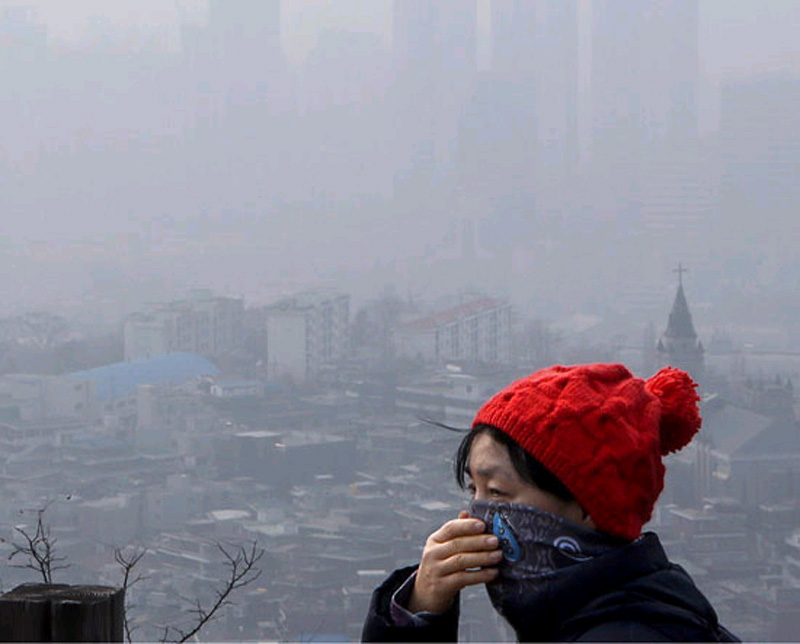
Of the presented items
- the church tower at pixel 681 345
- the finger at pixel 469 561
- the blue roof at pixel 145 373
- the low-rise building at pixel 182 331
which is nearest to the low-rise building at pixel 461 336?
the church tower at pixel 681 345

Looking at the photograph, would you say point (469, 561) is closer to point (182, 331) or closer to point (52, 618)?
point (52, 618)

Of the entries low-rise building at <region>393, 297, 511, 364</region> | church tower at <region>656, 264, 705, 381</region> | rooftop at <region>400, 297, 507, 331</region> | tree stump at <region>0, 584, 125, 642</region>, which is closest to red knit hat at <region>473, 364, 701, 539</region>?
tree stump at <region>0, 584, 125, 642</region>

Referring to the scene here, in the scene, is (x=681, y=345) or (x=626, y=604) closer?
(x=626, y=604)

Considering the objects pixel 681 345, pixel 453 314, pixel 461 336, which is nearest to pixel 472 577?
pixel 681 345

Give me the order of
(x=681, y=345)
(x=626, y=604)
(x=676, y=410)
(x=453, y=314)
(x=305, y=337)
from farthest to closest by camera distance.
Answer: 1. (x=453, y=314)
2. (x=305, y=337)
3. (x=681, y=345)
4. (x=676, y=410)
5. (x=626, y=604)

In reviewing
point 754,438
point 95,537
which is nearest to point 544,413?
point 95,537
